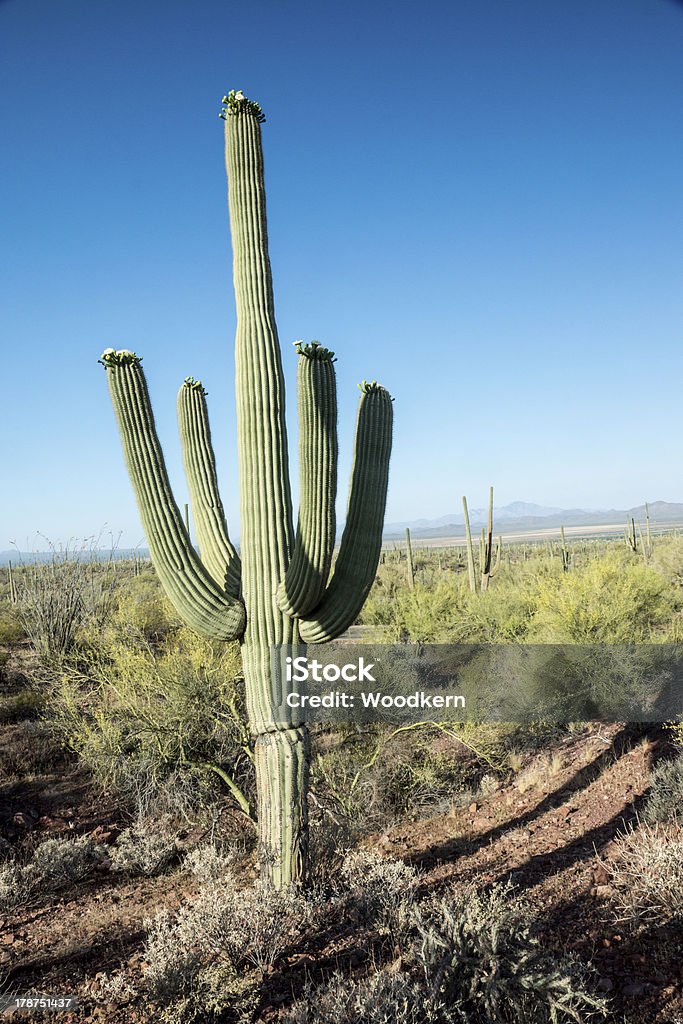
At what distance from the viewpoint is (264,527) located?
5.90 meters

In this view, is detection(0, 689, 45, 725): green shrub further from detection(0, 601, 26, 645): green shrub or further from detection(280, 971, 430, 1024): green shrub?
detection(280, 971, 430, 1024): green shrub

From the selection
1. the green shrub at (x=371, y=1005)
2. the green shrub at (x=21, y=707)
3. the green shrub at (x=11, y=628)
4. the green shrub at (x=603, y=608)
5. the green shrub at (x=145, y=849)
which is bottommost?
the green shrub at (x=145, y=849)

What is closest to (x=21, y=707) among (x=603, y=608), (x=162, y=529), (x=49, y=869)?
(x=49, y=869)

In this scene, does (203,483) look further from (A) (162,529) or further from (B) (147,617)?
(B) (147,617)

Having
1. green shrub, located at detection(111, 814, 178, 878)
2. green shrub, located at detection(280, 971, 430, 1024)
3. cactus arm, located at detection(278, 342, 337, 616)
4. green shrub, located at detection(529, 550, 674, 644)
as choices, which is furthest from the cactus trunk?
green shrub, located at detection(529, 550, 674, 644)

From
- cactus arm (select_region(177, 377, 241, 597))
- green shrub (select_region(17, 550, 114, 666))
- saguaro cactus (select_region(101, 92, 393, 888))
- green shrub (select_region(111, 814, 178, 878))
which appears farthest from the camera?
green shrub (select_region(17, 550, 114, 666))

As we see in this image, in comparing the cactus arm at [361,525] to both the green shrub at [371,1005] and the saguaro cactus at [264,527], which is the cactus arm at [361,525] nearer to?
the saguaro cactus at [264,527]

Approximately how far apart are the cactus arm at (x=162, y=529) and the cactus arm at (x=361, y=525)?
2.45ft

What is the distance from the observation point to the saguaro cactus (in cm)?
583

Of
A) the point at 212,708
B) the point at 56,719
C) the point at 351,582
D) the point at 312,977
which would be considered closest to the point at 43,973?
the point at 312,977

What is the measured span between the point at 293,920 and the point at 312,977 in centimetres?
73

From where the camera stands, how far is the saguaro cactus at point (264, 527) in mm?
5828

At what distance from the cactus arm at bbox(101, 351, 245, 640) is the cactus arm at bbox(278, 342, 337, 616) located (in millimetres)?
595

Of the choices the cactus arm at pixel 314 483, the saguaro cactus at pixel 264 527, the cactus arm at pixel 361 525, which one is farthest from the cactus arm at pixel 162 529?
the cactus arm at pixel 361 525
